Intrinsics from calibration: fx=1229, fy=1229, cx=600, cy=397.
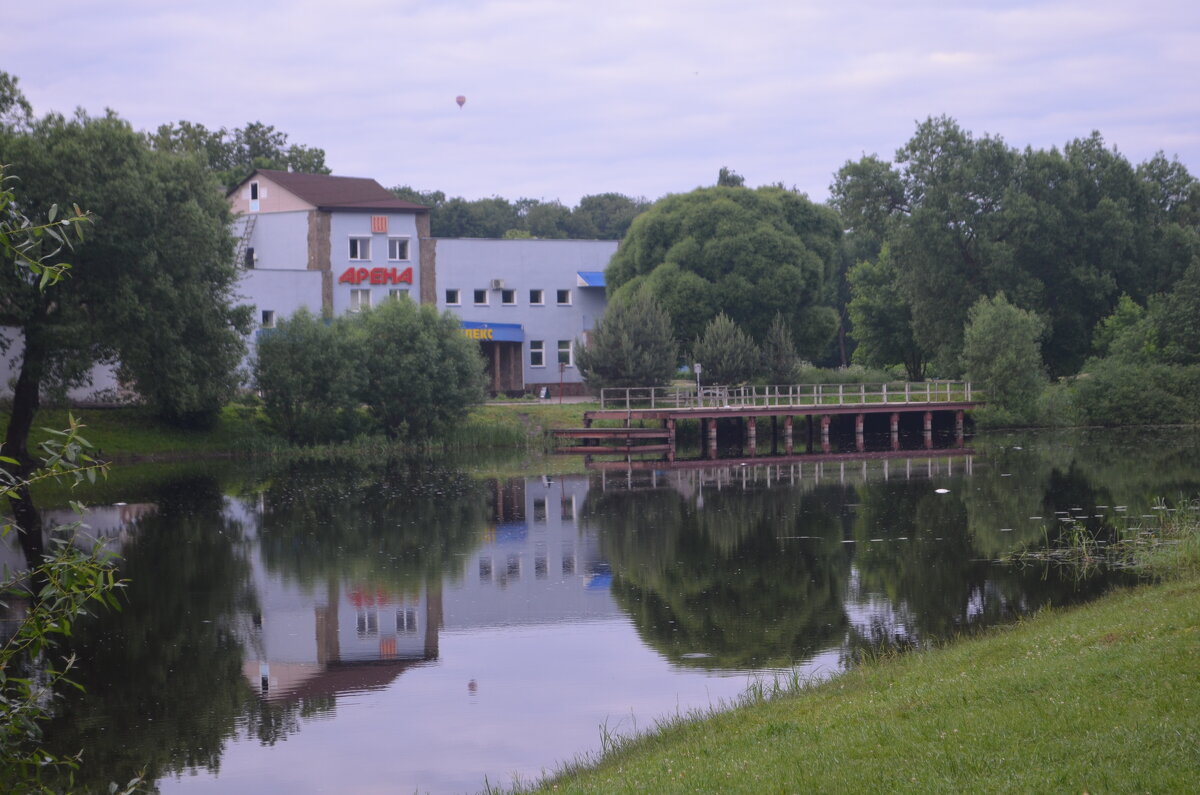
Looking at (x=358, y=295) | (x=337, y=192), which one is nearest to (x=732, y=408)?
(x=358, y=295)

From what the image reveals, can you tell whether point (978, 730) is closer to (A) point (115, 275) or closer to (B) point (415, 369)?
(A) point (115, 275)

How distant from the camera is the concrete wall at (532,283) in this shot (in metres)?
61.9

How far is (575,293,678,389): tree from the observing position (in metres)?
49.8

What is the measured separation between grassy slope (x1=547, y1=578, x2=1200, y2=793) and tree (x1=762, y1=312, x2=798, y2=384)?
133 feet

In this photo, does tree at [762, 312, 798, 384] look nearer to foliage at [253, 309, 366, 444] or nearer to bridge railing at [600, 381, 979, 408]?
bridge railing at [600, 381, 979, 408]

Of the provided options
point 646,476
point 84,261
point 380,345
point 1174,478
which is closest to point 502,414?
point 380,345

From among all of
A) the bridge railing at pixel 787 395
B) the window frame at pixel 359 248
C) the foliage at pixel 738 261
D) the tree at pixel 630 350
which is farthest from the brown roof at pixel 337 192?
the bridge railing at pixel 787 395

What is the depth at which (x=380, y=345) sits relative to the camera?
154 ft

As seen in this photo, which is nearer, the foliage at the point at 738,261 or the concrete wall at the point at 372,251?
the foliage at the point at 738,261

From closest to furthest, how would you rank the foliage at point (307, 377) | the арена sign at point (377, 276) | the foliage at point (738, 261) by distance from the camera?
the foliage at point (307, 377) < the foliage at point (738, 261) < the арена sign at point (377, 276)

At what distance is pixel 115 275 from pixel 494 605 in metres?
22.5

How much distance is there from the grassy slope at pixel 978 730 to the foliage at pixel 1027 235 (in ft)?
157

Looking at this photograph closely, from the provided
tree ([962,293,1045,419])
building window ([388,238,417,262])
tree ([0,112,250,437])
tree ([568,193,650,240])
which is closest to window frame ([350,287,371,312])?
building window ([388,238,417,262])

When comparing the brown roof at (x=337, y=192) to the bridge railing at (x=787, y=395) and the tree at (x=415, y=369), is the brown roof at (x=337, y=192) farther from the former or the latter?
the bridge railing at (x=787, y=395)
